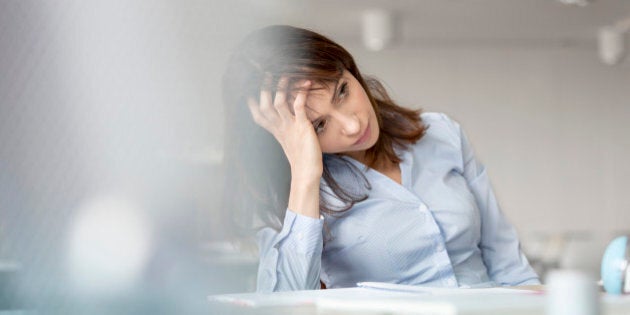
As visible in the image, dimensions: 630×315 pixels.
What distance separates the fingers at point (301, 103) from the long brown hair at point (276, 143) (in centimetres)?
1

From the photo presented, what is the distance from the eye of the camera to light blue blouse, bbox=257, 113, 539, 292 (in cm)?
94

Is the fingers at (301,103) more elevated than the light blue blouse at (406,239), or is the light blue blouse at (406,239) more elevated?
the fingers at (301,103)

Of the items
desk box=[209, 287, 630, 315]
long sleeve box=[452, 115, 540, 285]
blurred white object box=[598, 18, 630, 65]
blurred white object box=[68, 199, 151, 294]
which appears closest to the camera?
blurred white object box=[68, 199, 151, 294]

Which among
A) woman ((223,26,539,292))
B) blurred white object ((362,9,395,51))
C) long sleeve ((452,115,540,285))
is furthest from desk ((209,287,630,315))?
blurred white object ((362,9,395,51))

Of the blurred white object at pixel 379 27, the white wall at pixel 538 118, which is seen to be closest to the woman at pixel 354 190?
the blurred white object at pixel 379 27

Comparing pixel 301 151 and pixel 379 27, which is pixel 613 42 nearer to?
pixel 379 27

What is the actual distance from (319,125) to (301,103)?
0.16ft

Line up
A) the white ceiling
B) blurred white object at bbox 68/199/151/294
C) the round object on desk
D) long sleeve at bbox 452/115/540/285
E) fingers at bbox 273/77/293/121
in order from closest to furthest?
blurred white object at bbox 68/199/151/294
the round object on desk
fingers at bbox 273/77/293/121
long sleeve at bbox 452/115/540/285
the white ceiling

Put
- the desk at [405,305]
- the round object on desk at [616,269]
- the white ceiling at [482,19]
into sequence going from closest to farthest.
A: the desk at [405,305], the round object on desk at [616,269], the white ceiling at [482,19]

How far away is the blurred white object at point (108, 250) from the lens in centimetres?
33

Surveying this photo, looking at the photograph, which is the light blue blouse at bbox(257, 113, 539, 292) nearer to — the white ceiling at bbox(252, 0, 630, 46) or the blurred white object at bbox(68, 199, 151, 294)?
the blurred white object at bbox(68, 199, 151, 294)

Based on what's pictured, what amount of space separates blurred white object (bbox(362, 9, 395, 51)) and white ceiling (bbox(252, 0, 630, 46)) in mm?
61

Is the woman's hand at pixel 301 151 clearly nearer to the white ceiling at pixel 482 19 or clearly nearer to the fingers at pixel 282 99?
the fingers at pixel 282 99

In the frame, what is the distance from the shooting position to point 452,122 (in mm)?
1196
